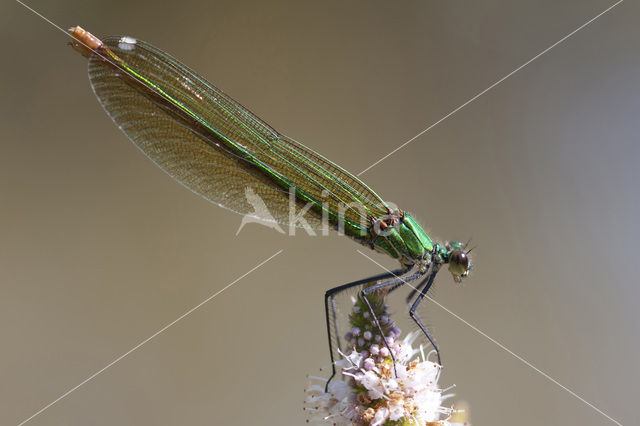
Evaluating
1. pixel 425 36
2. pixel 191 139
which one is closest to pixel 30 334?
pixel 191 139

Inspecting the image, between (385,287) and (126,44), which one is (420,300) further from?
(126,44)

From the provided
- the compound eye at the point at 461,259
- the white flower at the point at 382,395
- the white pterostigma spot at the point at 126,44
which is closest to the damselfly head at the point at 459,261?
the compound eye at the point at 461,259

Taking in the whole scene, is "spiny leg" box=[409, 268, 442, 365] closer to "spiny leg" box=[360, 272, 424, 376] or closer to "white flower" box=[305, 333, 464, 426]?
"spiny leg" box=[360, 272, 424, 376]

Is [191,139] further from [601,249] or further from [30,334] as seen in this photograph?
[601,249]

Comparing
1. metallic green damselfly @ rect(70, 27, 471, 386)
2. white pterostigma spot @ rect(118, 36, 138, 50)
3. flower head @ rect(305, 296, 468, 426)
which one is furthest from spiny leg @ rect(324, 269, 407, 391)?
white pterostigma spot @ rect(118, 36, 138, 50)

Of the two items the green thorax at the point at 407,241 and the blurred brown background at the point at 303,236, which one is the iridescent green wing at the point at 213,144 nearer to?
the green thorax at the point at 407,241

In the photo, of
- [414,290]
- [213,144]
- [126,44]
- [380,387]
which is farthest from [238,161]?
[380,387]
